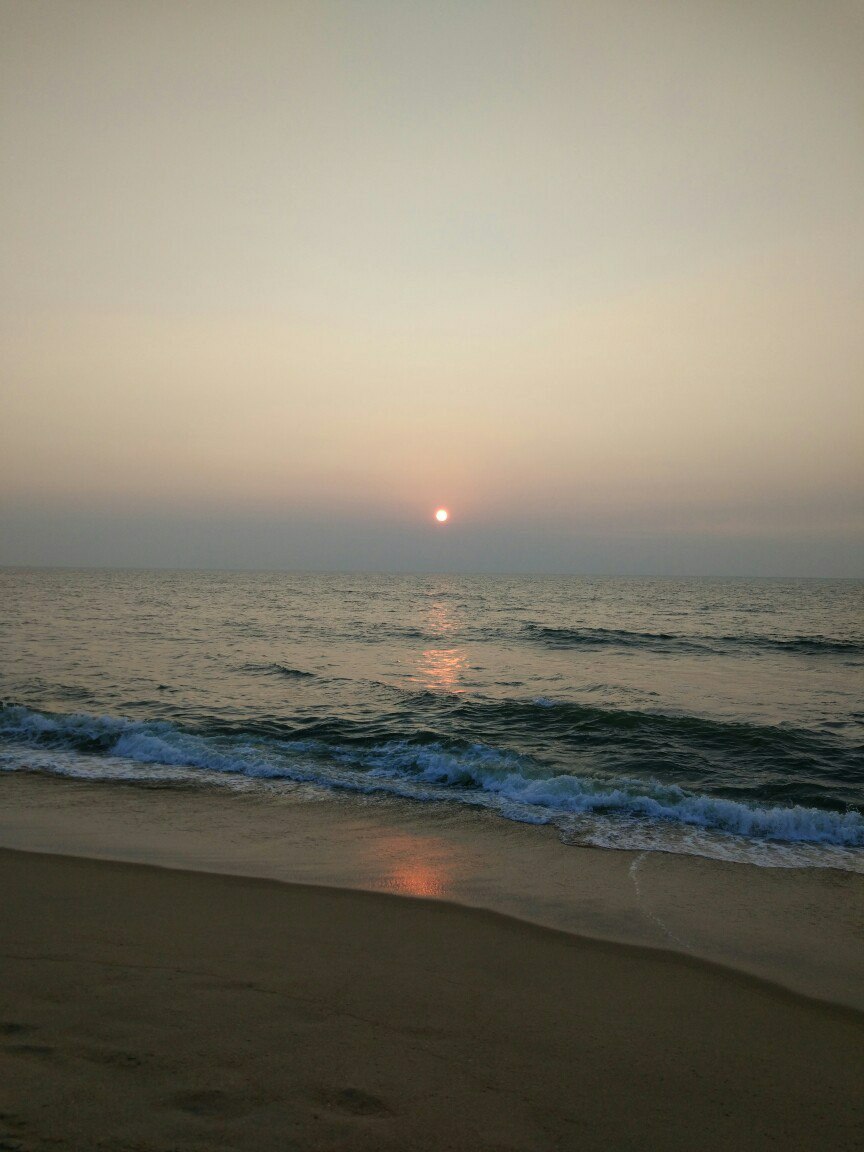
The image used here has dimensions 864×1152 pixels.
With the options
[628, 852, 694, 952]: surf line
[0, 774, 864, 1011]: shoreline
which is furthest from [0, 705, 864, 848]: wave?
[628, 852, 694, 952]: surf line

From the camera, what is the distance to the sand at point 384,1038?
11.3 feet

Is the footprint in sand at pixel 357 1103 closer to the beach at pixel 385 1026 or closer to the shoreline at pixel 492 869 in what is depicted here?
the beach at pixel 385 1026

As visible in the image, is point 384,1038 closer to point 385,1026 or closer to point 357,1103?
point 385,1026

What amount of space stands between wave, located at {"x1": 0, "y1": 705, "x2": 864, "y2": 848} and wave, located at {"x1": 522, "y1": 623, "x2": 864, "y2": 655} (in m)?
20.1

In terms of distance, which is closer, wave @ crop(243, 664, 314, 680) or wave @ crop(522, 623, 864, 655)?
wave @ crop(243, 664, 314, 680)

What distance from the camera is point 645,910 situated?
21.6 feet

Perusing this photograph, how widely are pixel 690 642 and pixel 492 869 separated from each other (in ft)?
97.5

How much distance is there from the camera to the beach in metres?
3.47

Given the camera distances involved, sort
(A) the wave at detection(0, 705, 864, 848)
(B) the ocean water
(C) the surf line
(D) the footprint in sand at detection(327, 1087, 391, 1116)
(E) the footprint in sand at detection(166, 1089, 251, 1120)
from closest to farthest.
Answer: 1. (E) the footprint in sand at detection(166, 1089, 251, 1120)
2. (D) the footprint in sand at detection(327, 1087, 391, 1116)
3. (C) the surf line
4. (A) the wave at detection(0, 705, 864, 848)
5. (B) the ocean water

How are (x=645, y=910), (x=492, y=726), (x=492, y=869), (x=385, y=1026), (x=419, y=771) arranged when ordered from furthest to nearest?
(x=492, y=726)
(x=419, y=771)
(x=492, y=869)
(x=645, y=910)
(x=385, y=1026)

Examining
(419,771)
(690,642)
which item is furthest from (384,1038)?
(690,642)

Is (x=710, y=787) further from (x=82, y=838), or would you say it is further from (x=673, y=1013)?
(x=82, y=838)

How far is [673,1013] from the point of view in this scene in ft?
15.7

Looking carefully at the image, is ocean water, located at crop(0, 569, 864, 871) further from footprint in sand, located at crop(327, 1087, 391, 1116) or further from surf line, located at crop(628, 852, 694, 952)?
footprint in sand, located at crop(327, 1087, 391, 1116)
